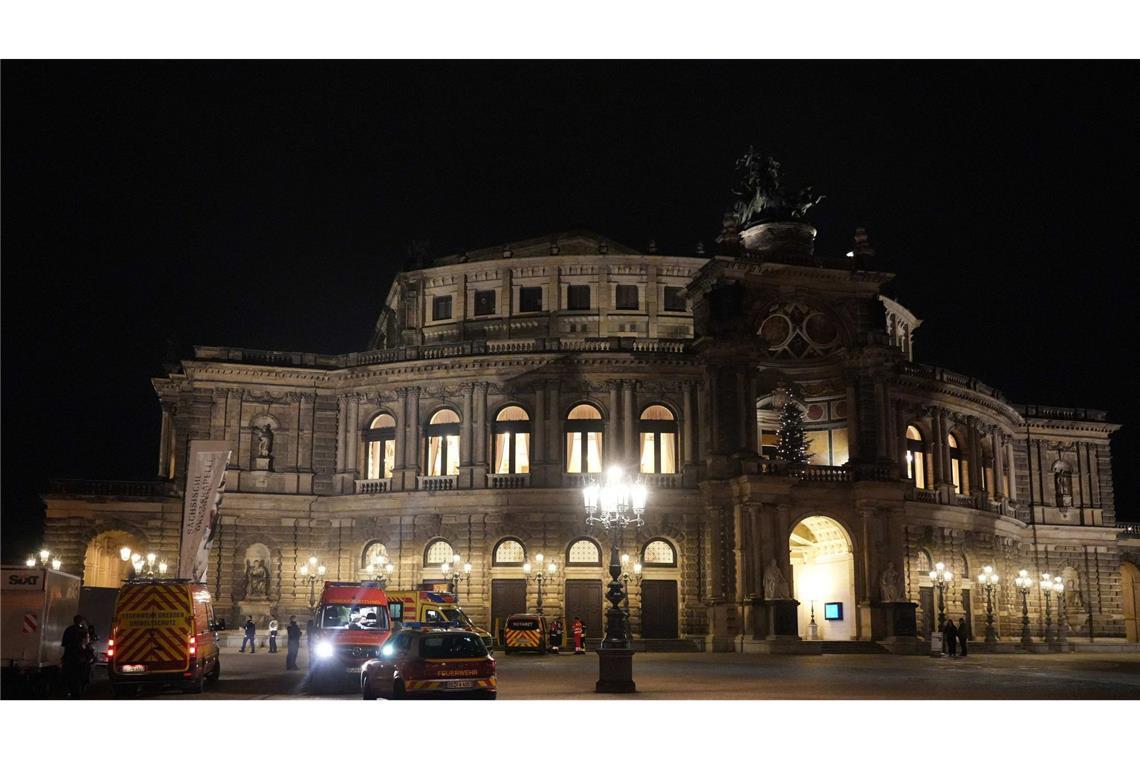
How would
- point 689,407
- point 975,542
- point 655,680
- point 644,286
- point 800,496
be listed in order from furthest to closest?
1. point 644,286
2. point 975,542
3. point 689,407
4. point 800,496
5. point 655,680

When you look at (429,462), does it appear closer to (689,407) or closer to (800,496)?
(689,407)

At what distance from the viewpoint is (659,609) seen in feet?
174

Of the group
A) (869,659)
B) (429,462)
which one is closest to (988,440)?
(869,659)

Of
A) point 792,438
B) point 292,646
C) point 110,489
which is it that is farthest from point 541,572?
point 110,489

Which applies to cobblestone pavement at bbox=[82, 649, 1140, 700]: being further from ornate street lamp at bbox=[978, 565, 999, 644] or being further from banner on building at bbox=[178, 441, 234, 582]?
ornate street lamp at bbox=[978, 565, 999, 644]

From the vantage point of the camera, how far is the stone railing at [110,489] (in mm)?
57375

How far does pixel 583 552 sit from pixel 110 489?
23864 mm

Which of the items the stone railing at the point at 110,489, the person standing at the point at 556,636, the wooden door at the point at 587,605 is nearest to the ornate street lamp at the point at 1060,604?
the wooden door at the point at 587,605

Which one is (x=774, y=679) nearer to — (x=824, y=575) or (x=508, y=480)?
(x=508, y=480)

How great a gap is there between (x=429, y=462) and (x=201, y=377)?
11969 millimetres

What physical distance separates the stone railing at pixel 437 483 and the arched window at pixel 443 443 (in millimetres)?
571

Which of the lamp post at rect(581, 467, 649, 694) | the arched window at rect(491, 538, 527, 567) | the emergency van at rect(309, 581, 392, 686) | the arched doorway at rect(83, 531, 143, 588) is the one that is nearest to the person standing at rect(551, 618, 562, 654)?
the arched window at rect(491, 538, 527, 567)

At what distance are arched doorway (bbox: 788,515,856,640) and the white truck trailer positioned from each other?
32436 mm

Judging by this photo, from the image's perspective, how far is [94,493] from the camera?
57.3 metres
